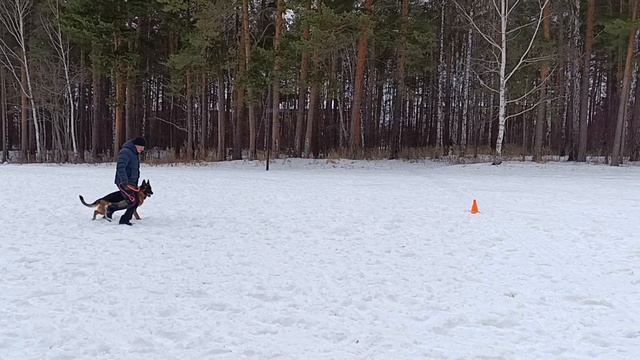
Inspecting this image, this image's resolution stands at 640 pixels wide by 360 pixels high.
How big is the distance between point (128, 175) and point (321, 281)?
5.04 metres

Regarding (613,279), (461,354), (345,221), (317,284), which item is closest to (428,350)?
(461,354)

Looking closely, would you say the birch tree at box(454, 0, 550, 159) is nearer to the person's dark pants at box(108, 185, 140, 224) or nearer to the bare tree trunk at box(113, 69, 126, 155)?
the person's dark pants at box(108, 185, 140, 224)

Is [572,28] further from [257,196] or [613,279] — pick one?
[613,279]

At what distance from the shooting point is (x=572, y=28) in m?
26.9

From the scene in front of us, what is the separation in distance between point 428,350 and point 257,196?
10.1m

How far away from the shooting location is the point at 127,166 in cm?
895

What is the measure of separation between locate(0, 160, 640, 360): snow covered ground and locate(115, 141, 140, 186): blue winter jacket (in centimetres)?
87

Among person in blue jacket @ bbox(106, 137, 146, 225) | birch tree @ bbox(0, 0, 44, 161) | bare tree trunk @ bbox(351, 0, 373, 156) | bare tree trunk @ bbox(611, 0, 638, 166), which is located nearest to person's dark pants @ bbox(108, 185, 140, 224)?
person in blue jacket @ bbox(106, 137, 146, 225)

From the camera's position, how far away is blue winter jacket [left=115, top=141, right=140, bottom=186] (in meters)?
8.80

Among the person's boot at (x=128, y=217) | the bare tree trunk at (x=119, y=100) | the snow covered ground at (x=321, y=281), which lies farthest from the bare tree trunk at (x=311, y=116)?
the person's boot at (x=128, y=217)

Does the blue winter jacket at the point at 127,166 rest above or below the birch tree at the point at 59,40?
below

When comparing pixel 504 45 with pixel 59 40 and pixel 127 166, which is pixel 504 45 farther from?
pixel 59 40

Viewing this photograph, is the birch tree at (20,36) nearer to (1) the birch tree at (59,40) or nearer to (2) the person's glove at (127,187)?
(1) the birch tree at (59,40)

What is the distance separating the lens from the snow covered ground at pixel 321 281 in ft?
13.3
